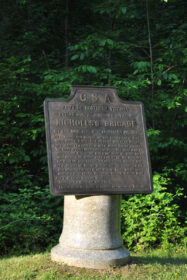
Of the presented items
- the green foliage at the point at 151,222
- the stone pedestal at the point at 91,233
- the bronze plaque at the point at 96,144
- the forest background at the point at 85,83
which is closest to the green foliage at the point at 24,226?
the forest background at the point at 85,83

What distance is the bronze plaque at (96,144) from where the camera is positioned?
463cm

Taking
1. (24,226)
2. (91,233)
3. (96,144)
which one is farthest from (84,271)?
(24,226)

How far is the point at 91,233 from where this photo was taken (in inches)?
186

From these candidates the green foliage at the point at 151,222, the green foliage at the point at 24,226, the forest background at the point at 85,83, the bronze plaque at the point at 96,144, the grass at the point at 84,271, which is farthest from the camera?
the forest background at the point at 85,83

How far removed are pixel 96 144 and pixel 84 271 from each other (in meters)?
1.53

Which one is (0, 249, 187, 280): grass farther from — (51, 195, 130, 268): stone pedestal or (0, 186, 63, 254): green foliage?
(0, 186, 63, 254): green foliage

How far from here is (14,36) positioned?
10039mm

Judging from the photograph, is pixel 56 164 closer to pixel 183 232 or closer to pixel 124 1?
pixel 183 232

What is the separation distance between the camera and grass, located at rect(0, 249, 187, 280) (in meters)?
4.38

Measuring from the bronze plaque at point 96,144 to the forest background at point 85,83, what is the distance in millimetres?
2178

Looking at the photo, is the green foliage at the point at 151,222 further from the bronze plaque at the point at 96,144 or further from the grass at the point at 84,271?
the bronze plaque at the point at 96,144

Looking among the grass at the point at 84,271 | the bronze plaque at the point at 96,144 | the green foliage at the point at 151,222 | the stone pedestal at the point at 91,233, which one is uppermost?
the bronze plaque at the point at 96,144

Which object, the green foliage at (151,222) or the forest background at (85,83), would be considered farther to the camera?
the forest background at (85,83)

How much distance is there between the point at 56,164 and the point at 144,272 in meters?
1.71
